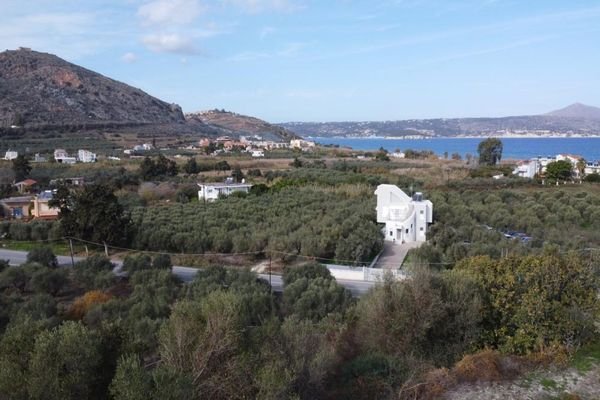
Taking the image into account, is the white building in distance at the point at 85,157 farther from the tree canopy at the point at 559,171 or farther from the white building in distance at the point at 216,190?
the tree canopy at the point at 559,171

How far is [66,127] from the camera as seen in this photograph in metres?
90.0

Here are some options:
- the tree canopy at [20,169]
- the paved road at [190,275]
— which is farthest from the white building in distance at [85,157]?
the paved road at [190,275]

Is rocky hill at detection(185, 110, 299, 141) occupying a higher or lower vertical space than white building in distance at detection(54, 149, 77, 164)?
higher

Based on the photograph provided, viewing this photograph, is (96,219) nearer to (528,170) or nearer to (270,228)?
(270,228)

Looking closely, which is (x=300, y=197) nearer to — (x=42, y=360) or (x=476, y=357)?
(x=476, y=357)

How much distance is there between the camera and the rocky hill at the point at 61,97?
9350 centimetres

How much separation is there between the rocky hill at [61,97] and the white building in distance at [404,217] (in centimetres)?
7722

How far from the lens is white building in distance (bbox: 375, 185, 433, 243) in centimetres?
2773

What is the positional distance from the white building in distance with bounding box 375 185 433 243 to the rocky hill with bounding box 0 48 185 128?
77.2 m

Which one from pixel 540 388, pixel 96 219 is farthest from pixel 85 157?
pixel 540 388

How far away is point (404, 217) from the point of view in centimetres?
2791

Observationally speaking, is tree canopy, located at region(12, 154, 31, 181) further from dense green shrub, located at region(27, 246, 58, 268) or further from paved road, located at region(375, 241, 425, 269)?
paved road, located at region(375, 241, 425, 269)

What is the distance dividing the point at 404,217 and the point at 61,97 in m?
98.7

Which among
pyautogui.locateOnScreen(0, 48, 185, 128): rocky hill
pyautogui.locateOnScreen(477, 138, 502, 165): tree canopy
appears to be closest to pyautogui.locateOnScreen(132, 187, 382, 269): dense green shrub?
pyautogui.locateOnScreen(477, 138, 502, 165): tree canopy
